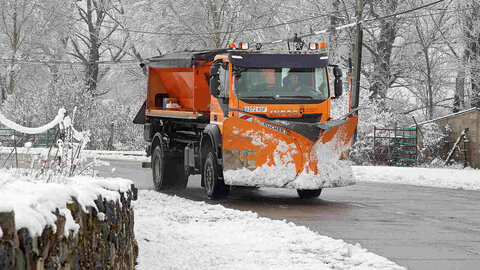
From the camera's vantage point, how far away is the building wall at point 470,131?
27625mm

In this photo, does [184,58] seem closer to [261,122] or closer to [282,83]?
[282,83]

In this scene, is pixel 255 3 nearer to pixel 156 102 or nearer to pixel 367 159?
pixel 367 159

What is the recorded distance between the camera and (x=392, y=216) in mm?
12625

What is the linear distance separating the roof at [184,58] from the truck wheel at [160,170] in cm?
191

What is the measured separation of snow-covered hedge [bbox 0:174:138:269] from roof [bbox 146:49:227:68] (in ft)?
32.1

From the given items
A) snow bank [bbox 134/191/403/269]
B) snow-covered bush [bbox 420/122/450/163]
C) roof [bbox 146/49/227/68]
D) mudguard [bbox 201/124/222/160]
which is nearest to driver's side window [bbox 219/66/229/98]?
mudguard [bbox 201/124/222/160]

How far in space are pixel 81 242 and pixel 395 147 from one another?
27167 mm

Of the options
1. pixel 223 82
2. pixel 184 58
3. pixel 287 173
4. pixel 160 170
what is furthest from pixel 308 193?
pixel 184 58

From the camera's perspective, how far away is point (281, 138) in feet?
46.1

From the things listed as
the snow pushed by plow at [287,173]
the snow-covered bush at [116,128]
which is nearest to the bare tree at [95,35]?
the snow-covered bush at [116,128]

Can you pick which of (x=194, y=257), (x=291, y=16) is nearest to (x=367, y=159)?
(x=291, y=16)

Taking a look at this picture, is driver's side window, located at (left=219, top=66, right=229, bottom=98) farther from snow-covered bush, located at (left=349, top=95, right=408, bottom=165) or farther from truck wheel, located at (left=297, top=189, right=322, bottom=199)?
snow-covered bush, located at (left=349, top=95, right=408, bottom=165)

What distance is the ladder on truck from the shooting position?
30609 millimetres

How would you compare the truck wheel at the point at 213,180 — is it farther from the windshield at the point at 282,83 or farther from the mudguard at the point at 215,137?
the windshield at the point at 282,83
